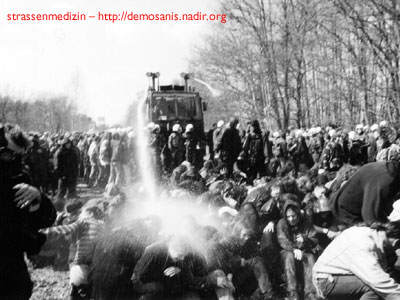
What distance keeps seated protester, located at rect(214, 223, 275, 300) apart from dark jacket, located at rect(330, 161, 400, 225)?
1.20m

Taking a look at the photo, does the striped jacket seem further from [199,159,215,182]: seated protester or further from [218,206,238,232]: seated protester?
[199,159,215,182]: seated protester

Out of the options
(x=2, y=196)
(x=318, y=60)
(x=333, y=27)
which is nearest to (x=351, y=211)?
(x=2, y=196)

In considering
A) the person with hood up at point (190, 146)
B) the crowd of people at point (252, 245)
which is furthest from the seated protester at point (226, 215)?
the person with hood up at point (190, 146)

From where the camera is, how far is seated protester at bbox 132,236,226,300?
4.52 meters

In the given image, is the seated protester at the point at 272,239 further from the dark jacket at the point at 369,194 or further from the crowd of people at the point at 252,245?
the dark jacket at the point at 369,194

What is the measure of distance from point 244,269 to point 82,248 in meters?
1.85

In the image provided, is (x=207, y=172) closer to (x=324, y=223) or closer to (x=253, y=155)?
(x=253, y=155)

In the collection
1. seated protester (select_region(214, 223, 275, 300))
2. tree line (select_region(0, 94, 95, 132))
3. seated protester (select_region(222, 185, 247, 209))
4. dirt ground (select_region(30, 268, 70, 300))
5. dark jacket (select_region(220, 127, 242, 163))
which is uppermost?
tree line (select_region(0, 94, 95, 132))

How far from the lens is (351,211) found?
438 centimetres

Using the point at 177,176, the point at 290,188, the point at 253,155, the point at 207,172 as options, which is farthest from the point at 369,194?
the point at 253,155

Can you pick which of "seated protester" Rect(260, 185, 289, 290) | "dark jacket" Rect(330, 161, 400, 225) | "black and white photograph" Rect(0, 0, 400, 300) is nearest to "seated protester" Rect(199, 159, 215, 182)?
"black and white photograph" Rect(0, 0, 400, 300)

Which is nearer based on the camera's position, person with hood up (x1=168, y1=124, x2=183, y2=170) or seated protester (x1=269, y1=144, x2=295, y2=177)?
seated protester (x1=269, y1=144, x2=295, y2=177)

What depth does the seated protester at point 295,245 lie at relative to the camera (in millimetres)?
5105

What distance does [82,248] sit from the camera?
5027mm
